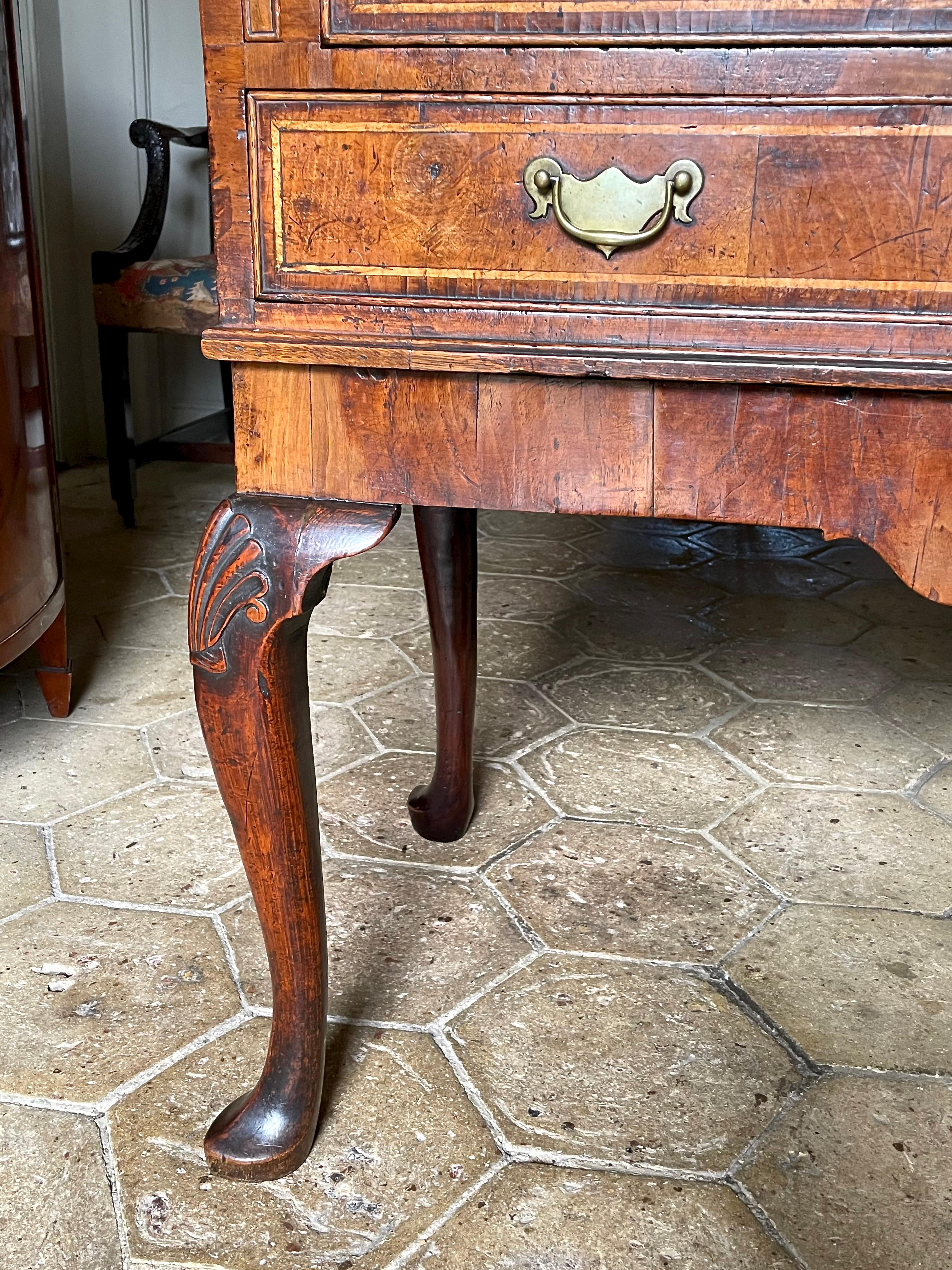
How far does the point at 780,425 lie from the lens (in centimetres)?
66

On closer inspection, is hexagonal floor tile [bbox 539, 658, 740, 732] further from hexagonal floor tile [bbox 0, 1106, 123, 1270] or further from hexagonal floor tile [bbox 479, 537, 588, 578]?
hexagonal floor tile [bbox 0, 1106, 123, 1270]

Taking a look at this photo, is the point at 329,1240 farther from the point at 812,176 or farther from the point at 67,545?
the point at 67,545

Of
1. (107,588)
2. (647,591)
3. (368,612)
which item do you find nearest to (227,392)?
(107,588)

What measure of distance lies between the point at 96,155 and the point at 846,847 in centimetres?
298

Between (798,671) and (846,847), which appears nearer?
(846,847)

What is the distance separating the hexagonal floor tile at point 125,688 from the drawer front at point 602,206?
1.17 metres

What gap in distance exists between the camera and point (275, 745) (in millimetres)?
780

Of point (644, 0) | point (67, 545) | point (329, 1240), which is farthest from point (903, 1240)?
point (67, 545)

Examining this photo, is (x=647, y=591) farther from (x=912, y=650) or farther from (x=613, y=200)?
(x=613, y=200)

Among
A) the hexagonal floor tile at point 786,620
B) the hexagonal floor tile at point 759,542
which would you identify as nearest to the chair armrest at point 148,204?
the hexagonal floor tile at point 759,542

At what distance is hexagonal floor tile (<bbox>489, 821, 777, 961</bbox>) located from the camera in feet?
4.06

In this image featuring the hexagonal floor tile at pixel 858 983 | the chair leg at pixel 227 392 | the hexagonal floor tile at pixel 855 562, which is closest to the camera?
the hexagonal floor tile at pixel 858 983

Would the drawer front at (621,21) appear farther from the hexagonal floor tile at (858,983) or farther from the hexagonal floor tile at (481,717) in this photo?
the hexagonal floor tile at (481,717)

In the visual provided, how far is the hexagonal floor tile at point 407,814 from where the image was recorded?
4.63ft
